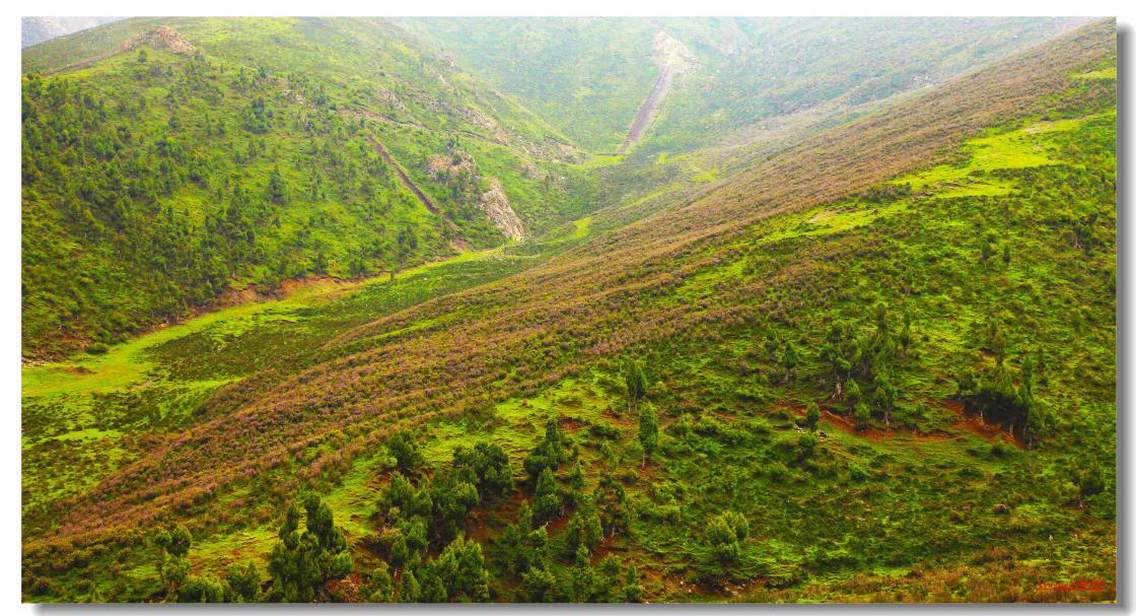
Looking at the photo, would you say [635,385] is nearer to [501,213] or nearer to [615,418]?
[615,418]

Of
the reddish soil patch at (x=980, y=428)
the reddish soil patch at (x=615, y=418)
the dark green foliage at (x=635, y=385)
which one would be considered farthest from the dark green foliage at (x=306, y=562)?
the reddish soil patch at (x=980, y=428)

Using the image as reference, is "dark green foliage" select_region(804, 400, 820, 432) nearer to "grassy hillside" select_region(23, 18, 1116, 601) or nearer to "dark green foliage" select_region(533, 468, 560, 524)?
"grassy hillside" select_region(23, 18, 1116, 601)

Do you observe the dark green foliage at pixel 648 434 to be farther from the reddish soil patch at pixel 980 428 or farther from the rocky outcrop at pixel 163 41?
the rocky outcrop at pixel 163 41

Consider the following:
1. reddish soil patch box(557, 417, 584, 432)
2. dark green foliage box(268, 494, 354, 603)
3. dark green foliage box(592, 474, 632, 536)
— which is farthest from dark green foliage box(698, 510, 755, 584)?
dark green foliage box(268, 494, 354, 603)

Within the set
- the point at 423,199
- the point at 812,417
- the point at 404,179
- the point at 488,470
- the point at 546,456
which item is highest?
the point at 404,179

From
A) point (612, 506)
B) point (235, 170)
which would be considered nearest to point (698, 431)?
point (612, 506)
